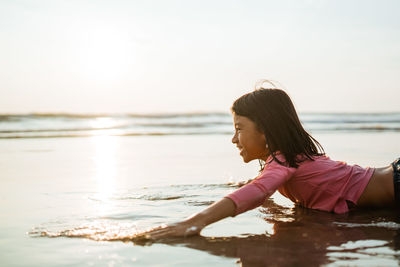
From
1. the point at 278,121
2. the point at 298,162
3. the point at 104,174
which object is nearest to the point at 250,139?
the point at 278,121

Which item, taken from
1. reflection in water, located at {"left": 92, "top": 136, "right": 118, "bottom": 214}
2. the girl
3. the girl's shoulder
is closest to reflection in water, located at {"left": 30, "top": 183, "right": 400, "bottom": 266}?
the girl

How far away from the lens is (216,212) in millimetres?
2926

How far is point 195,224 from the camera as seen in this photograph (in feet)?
9.55

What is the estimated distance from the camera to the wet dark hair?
3.44 m

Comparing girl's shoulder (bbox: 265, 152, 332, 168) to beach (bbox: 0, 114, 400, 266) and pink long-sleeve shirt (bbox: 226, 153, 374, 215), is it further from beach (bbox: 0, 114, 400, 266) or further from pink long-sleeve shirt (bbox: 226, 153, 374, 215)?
beach (bbox: 0, 114, 400, 266)

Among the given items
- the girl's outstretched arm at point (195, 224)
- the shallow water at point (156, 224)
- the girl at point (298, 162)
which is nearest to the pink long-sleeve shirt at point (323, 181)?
the girl at point (298, 162)

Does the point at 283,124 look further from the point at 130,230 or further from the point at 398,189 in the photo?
the point at 130,230

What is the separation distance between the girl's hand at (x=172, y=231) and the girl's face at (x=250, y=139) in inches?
35.2

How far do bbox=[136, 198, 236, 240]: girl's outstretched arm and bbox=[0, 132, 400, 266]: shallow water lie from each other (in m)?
0.05

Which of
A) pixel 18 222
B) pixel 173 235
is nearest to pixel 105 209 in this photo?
pixel 18 222

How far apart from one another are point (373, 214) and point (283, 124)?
3.09 ft

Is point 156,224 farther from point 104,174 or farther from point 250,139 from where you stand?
point 104,174

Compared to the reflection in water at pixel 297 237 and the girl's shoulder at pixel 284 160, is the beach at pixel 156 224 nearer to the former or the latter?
the reflection in water at pixel 297 237

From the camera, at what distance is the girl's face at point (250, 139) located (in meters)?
3.54
